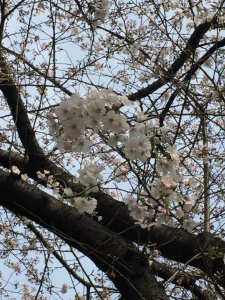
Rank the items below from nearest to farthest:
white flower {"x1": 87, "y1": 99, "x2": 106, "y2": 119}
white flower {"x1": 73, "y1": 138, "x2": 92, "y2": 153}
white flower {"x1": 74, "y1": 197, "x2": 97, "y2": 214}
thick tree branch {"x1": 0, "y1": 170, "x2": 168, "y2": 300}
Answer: white flower {"x1": 87, "y1": 99, "x2": 106, "y2": 119} < white flower {"x1": 73, "y1": 138, "x2": 92, "y2": 153} < white flower {"x1": 74, "y1": 197, "x2": 97, "y2": 214} < thick tree branch {"x1": 0, "y1": 170, "x2": 168, "y2": 300}

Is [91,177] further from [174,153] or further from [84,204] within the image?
[174,153]

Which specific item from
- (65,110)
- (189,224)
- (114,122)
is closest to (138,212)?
(189,224)

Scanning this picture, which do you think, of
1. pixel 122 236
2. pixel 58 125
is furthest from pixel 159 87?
pixel 58 125

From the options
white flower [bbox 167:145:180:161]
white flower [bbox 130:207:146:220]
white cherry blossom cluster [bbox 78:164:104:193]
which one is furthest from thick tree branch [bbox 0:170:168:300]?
white flower [bbox 167:145:180:161]

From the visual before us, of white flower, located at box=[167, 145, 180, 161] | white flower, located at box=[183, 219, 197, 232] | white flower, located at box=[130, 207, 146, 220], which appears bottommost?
white flower, located at box=[183, 219, 197, 232]

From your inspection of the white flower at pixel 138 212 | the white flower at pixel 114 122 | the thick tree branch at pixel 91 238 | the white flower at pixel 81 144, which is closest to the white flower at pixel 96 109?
the white flower at pixel 114 122

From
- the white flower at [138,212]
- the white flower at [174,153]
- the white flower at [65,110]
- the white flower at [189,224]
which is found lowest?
the white flower at [189,224]

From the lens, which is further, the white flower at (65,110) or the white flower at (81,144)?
the white flower at (81,144)

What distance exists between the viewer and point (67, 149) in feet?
6.27

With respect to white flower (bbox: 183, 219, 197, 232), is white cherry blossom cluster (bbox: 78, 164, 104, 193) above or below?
above

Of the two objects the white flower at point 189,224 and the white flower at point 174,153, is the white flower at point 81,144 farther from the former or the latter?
the white flower at point 189,224

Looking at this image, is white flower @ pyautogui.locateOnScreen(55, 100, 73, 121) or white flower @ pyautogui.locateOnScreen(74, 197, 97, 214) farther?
white flower @ pyautogui.locateOnScreen(74, 197, 97, 214)

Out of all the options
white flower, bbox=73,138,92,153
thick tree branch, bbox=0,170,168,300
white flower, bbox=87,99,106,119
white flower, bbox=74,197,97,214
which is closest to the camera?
white flower, bbox=87,99,106,119

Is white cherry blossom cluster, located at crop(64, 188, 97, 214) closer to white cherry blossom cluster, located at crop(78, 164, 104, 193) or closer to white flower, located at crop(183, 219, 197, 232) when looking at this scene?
white cherry blossom cluster, located at crop(78, 164, 104, 193)
